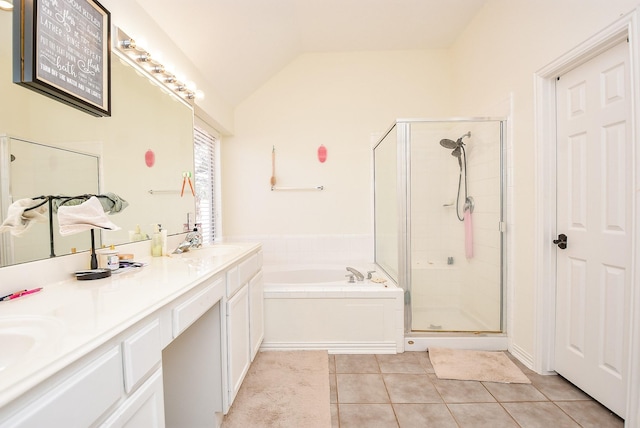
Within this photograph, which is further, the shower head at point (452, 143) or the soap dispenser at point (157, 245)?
the shower head at point (452, 143)

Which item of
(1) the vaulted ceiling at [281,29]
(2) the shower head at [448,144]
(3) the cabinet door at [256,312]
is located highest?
(1) the vaulted ceiling at [281,29]

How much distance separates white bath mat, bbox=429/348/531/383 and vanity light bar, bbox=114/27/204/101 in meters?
2.66

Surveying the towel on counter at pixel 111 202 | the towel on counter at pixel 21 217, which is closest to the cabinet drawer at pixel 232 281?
the towel on counter at pixel 111 202

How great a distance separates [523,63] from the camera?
206 cm

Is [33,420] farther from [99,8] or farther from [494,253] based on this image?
[494,253]

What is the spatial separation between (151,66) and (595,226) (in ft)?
9.00

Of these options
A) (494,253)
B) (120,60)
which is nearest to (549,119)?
(494,253)

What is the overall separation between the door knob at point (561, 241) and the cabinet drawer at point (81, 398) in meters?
2.29

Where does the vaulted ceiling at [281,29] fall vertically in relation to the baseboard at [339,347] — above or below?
above

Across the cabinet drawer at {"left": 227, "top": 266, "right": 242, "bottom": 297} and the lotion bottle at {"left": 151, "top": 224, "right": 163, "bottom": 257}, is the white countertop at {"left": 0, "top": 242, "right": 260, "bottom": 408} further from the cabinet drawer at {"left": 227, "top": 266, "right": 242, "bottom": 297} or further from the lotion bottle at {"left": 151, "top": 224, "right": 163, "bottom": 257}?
the lotion bottle at {"left": 151, "top": 224, "right": 163, "bottom": 257}

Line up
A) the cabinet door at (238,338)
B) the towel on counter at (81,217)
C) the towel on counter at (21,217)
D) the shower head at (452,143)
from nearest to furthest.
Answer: the towel on counter at (21,217), the towel on counter at (81,217), the cabinet door at (238,338), the shower head at (452,143)

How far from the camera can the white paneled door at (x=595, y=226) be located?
1487 millimetres

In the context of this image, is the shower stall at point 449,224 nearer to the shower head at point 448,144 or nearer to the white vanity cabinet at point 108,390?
the shower head at point 448,144

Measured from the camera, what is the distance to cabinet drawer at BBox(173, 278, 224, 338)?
3.37 ft
